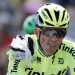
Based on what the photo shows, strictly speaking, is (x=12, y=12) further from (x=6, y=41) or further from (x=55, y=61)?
(x=55, y=61)

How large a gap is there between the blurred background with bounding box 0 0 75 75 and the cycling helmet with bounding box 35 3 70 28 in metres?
6.07

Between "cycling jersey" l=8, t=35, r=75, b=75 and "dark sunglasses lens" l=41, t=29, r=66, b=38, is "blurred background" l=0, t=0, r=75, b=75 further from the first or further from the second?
"dark sunglasses lens" l=41, t=29, r=66, b=38

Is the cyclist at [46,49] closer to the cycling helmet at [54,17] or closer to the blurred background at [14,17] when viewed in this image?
the cycling helmet at [54,17]

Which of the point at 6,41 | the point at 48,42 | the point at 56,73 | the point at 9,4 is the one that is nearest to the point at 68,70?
the point at 56,73

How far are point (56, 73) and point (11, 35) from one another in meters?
7.08

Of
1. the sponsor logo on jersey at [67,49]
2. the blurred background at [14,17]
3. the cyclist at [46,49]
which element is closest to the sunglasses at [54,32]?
the cyclist at [46,49]

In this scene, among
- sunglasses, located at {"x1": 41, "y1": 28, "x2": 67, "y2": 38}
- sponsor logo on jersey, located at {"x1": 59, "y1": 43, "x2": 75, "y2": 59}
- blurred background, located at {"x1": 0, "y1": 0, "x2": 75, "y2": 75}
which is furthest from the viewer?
blurred background, located at {"x1": 0, "y1": 0, "x2": 75, "y2": 75}

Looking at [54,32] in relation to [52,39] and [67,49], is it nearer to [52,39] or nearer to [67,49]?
[52,39]

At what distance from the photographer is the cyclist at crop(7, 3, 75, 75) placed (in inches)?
345

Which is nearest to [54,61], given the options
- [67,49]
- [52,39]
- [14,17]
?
[67,49]

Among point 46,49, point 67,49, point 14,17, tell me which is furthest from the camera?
point 14,17

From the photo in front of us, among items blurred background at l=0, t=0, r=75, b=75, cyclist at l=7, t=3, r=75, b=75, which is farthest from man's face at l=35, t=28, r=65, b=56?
blurred background at l=0, t=0, r=75, b=75

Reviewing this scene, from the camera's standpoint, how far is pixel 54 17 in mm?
8773

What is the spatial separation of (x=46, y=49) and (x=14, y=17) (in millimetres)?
9623
